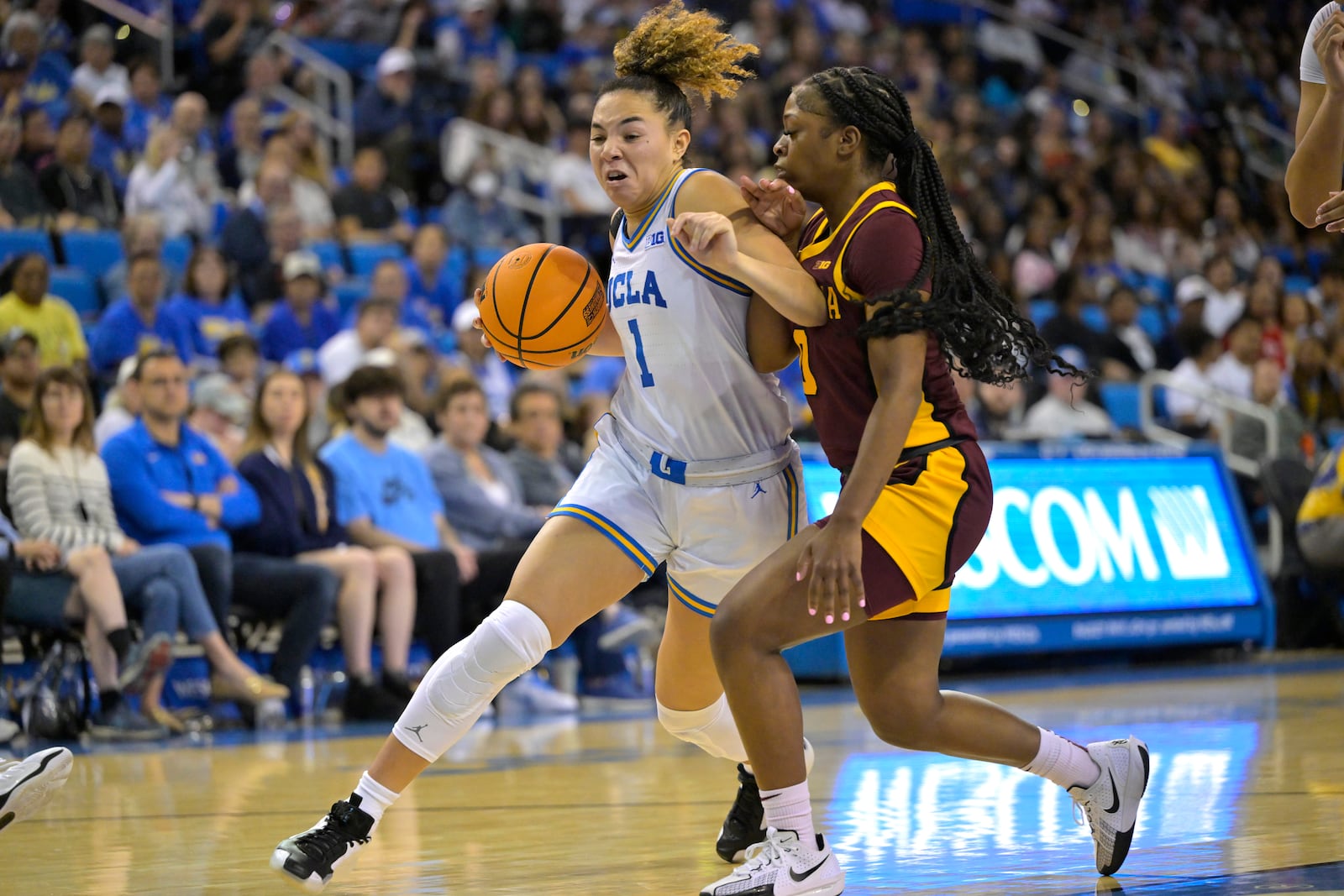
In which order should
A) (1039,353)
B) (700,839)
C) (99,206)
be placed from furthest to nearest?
(99,206), (700,839), (1039,353)

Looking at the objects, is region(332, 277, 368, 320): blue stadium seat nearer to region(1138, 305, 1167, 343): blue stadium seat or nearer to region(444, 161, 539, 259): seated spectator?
region(444, 161, 539, 259): seated spectator

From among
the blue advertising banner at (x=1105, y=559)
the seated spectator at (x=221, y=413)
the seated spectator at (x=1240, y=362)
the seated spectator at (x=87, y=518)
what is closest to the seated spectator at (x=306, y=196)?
the seated spectator at (x=221, y=413)

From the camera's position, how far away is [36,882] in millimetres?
3916

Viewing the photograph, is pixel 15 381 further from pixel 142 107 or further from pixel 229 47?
pixel 229 47

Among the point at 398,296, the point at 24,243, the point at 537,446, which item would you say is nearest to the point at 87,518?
the point at 537,446

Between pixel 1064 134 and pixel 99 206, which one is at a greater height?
pixel 1064 134

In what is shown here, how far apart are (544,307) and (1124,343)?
33.3 ft

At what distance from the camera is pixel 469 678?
3797 mm

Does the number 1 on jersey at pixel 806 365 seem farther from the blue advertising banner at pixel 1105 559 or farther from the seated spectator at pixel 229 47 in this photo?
the seated spectator at pixel 229 47

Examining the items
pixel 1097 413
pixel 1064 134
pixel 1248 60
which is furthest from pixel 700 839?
pixel 1248 60

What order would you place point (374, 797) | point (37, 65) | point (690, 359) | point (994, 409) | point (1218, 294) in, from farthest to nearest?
1. point (1218, 294)
2. point (37, 65)
3. point (994, 409)
4. point (690, 359)
5. point (374, 797)

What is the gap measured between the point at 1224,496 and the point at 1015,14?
1151 cm

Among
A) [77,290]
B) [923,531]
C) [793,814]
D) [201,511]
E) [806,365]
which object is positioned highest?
[77,290]

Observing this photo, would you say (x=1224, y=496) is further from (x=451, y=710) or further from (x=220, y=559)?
(x=451, y=710)
